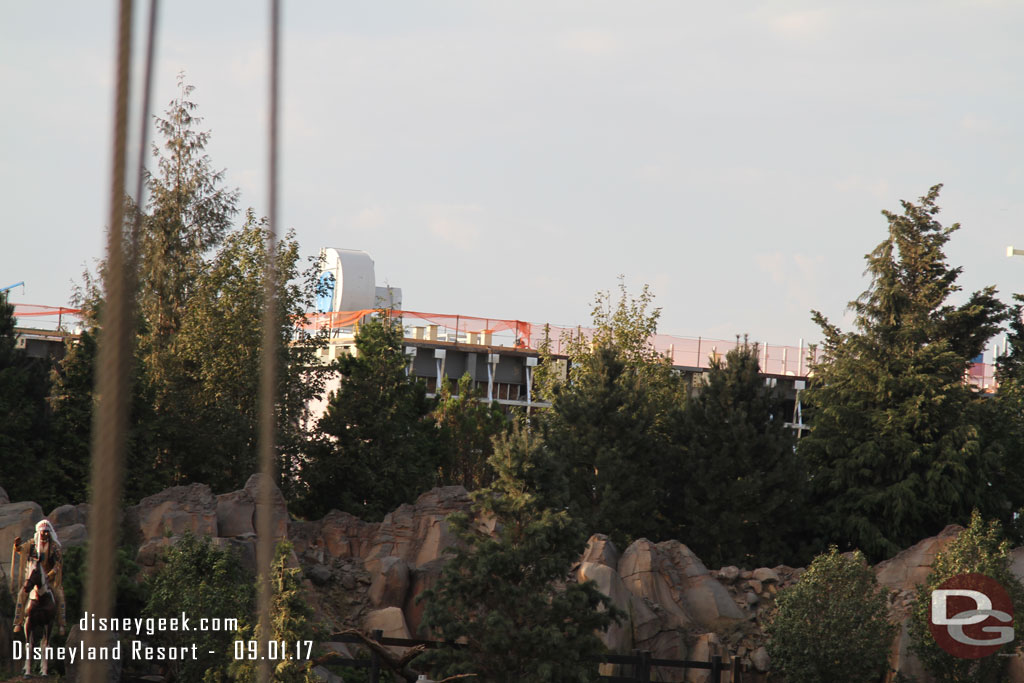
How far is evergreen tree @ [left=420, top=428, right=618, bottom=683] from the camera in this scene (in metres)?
19.2

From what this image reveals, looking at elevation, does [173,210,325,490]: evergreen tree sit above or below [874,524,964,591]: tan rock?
above

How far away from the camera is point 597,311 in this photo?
4619 centimetres

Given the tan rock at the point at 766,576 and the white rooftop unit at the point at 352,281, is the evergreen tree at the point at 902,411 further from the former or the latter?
the white rooftop unit at the point at 352,281

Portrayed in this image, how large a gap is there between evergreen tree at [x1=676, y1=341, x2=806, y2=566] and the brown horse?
18.6 meters

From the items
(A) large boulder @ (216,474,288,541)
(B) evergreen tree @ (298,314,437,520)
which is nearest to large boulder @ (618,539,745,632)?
(B) evergreen tree @ (298,314,437,520)

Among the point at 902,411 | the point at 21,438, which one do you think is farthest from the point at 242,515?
the point at 902,411

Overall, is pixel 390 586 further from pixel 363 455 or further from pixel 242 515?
pixel 363 455

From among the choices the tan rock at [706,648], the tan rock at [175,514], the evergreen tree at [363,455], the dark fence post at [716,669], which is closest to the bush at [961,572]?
the tan rock at [706,648]

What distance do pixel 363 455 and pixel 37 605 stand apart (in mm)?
15421

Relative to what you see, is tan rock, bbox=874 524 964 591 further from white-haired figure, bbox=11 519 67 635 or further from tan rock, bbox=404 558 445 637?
white-haired figure, bbox=11 519 67 635

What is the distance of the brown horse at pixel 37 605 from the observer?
17031 millimetres

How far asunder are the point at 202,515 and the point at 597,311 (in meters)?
24.4

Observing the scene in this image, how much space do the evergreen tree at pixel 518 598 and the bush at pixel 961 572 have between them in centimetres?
971

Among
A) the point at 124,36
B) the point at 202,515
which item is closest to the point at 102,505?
the point at 124,36
